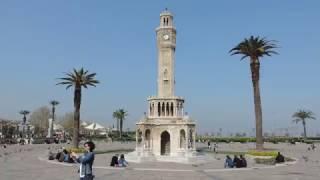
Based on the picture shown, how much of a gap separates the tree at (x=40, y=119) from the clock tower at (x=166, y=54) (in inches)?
3623

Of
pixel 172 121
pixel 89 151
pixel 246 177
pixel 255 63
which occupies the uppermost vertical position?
pixel 255 63

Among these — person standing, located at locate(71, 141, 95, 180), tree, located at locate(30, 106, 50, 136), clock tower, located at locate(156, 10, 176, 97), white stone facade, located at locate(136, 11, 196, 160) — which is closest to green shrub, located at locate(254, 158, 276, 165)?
white stone facade, located at locate(136, 11, 196, 160)

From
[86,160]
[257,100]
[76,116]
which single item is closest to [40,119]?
[76,116]

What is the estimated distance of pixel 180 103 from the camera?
45.9 metres

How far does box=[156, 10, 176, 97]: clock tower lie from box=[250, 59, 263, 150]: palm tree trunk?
979 centimetres

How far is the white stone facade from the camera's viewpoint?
144 feet

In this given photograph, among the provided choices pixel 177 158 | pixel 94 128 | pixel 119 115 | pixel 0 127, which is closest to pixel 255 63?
pixel 177 158

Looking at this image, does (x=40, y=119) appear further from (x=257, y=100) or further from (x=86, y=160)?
(x=86, y=160)

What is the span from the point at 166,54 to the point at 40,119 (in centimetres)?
9424

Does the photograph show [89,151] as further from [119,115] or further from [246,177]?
[119,115]

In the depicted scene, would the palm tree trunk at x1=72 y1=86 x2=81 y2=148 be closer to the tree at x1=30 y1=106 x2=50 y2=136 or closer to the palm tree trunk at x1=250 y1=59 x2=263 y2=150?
the palm tree trunk at x1=250 y1=59 x2=263 y2=150

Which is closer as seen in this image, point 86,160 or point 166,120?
point 86,160

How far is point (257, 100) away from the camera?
41.5 metres

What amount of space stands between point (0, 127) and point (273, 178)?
12856 cm
